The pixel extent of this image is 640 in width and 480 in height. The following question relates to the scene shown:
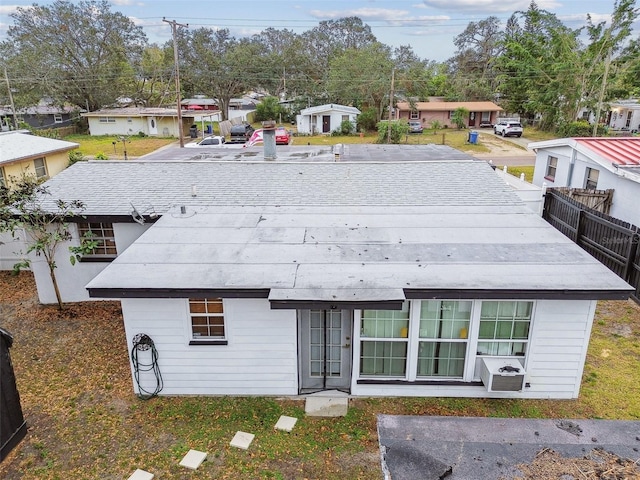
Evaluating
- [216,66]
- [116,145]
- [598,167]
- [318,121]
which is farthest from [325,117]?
[598,167]

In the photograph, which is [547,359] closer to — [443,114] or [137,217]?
[137,217]

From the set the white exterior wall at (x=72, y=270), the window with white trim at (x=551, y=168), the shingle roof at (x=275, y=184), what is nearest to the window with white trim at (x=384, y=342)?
the shingle roof at (x=275, y=184)

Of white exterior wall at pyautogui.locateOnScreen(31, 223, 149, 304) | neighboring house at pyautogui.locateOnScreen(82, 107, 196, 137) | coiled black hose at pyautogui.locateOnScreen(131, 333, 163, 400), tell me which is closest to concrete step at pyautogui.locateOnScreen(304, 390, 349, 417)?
coiled black hose at pyautogui.locateOnScreen(131, 333, 163, 400)

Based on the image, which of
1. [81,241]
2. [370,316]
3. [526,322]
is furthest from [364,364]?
[81,241]

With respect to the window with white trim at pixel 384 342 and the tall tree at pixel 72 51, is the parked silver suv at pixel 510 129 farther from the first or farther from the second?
the tall tree at pixel 72 51

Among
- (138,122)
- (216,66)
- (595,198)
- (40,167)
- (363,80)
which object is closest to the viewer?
(595,198)
